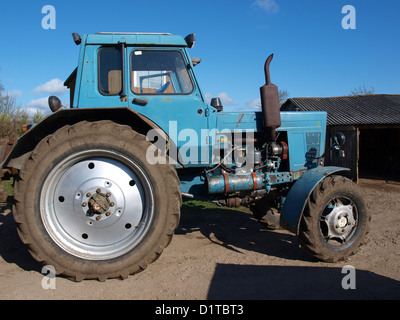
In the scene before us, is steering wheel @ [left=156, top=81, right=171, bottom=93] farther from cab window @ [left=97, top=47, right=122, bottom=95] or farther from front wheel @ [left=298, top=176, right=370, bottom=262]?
front wheel @ [left=298, top=176, right=370, bottom=262]

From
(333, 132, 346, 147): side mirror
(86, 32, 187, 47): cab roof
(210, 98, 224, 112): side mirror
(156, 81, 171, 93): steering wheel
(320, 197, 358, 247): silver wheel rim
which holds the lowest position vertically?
(320, 197, 358, 247): silver wheel rim

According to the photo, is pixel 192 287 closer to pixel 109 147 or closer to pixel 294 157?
pixel 109 147

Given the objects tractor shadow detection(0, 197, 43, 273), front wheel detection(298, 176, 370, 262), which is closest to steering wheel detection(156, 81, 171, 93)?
front wheel detection(298, 176, 370, 262)

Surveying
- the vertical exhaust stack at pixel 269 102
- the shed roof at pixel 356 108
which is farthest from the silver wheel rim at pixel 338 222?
the shed roof at pixel 356 108

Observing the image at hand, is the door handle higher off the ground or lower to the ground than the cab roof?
lower

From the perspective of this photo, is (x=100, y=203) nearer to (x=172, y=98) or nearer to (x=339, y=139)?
(x=172, y=98)

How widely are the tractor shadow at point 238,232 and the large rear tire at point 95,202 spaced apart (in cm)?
148

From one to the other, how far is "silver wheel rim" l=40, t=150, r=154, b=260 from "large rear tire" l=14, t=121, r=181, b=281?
0.01m

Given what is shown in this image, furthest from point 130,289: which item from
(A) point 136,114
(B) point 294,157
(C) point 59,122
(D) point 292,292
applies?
(B) point 294,157

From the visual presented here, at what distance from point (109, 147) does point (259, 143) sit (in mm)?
2279

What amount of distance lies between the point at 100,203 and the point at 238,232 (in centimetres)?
251

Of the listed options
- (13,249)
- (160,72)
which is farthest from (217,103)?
(13,249)

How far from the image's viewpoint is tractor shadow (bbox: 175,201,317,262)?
13.2 feet

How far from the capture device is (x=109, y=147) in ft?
10.4
